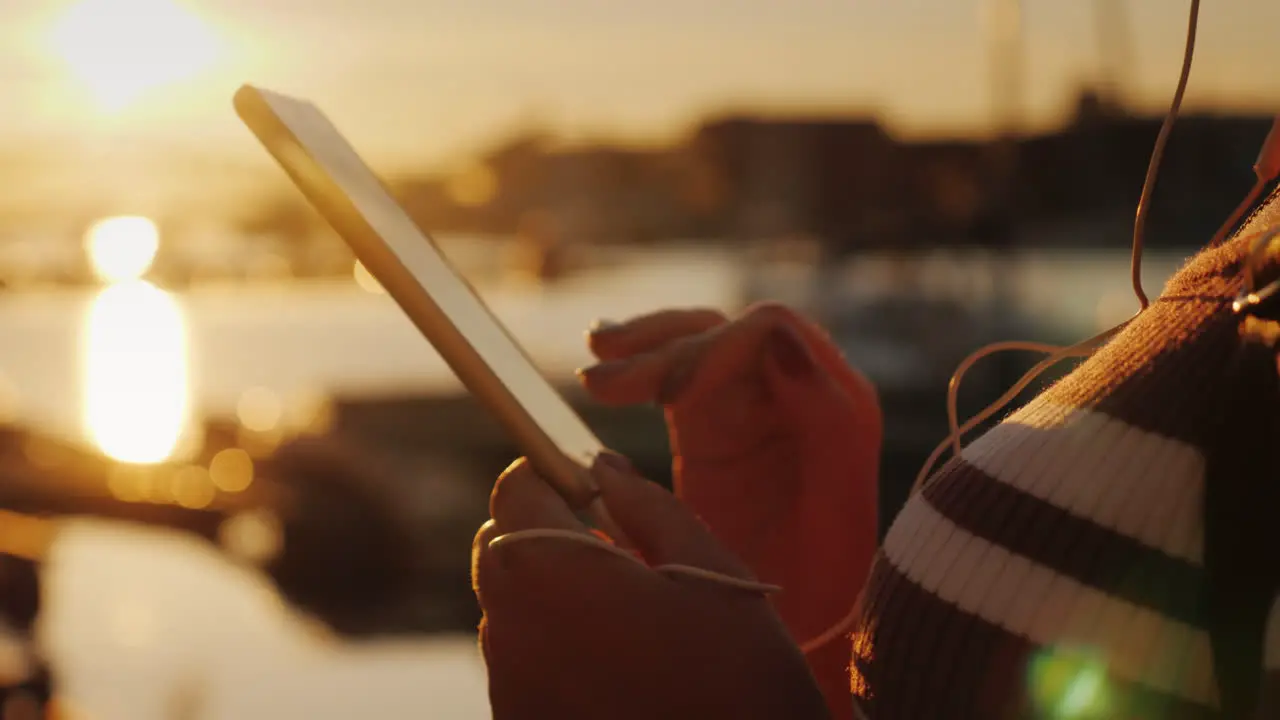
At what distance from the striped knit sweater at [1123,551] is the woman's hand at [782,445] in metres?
0.41

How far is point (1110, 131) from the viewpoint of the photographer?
18.4 metres

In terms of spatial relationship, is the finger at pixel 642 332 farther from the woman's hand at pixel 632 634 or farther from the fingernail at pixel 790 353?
the woman's hand at pixel 632 634

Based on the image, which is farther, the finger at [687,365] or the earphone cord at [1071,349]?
the finger at [687,365]

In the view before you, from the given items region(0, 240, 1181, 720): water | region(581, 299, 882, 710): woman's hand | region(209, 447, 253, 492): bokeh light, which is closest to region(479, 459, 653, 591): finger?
region(0, 240, 1181, 720): water


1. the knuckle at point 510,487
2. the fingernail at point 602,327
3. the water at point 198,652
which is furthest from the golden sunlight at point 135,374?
the knuckle at point 510,487

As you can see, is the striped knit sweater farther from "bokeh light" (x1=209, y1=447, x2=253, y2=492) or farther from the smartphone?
"bokeh light" (x1=209, y1=447, x2=253, y2=492)

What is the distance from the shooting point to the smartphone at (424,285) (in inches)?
42.4

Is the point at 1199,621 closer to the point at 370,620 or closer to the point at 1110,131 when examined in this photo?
the point at 370,620

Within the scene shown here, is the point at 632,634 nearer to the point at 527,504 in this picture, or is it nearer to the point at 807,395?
the point at 527,504

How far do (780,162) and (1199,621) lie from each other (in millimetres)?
30988

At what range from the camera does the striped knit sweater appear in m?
0.81

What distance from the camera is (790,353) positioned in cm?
142

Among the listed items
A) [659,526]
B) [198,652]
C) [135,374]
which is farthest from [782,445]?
[135,374]

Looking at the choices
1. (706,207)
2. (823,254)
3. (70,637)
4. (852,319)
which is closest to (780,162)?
(706,207)
